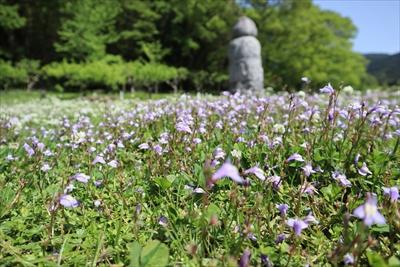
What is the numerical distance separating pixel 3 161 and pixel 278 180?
2.79 metres

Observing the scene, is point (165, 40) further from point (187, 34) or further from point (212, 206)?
point (212, 206)

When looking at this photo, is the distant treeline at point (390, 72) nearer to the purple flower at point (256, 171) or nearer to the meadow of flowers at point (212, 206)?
the meadow of flowers at point (212, 206)

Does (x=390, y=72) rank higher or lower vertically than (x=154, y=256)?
higher

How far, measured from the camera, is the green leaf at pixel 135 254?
194 centimetres

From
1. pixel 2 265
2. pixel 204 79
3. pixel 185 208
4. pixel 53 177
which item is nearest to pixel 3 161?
pixel 53 177

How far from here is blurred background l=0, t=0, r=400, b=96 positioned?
27.3 m

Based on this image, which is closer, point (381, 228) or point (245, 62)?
point (381, 228)

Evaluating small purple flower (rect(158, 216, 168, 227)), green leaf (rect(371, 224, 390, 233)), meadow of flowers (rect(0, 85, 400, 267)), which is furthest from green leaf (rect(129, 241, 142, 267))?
green leaf (rect(371, 224, 390, 233))

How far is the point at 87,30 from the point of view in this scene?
26.9 m

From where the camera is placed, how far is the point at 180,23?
32.1 metres

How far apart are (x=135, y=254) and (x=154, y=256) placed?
0.11 metres

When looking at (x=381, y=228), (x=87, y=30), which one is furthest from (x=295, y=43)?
(x=381, y=228)

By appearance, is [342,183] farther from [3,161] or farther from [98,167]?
[3,161]

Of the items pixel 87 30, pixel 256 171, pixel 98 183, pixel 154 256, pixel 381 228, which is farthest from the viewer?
pixel 87 30
